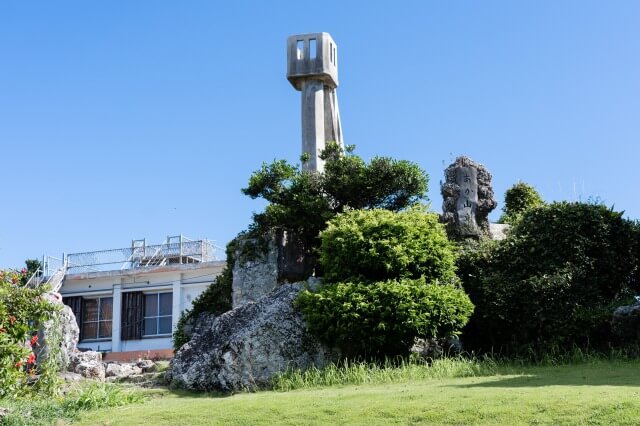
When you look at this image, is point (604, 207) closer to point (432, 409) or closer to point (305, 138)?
point (432, 409)

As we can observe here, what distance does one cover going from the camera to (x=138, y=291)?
33625 mm

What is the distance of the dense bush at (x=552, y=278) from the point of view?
13508 mm

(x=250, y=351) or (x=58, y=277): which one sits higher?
(x=58, y=277)

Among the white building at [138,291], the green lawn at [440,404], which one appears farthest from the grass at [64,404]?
the white building at [138,291]

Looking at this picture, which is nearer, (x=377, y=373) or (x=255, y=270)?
(x=377, y=373)

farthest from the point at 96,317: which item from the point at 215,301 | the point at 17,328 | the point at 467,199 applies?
the point at 17,328

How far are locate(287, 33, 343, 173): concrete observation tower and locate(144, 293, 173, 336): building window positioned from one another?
44.7 feet

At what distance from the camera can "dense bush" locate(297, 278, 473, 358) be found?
12469 mm

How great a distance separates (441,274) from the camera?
13.8 meters

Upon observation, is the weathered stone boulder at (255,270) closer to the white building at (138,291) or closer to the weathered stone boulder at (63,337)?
the weathered stone boulder at (63,337)

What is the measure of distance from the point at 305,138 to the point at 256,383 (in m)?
11.6

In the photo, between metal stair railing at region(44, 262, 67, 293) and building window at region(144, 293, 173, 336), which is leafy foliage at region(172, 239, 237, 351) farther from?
metal stair railing at region(44, 262, 67, 293)

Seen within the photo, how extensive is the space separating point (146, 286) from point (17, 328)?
22327 mm

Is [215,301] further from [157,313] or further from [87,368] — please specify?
[157,313]
